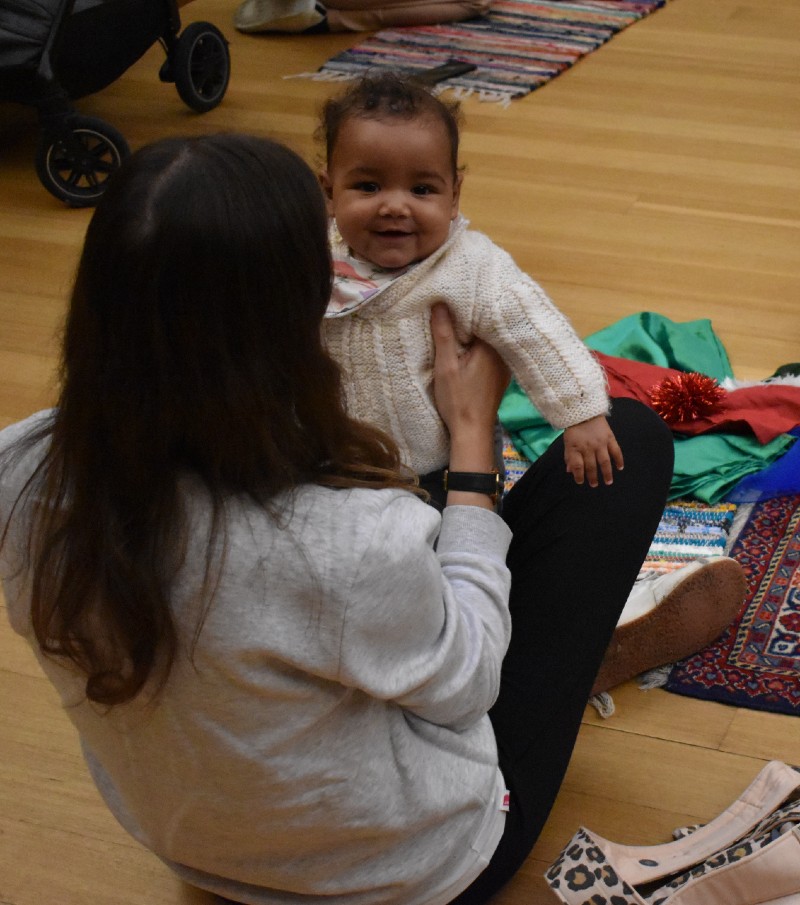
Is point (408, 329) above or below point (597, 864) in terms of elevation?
above

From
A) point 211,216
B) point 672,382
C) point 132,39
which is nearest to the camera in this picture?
point 211,216

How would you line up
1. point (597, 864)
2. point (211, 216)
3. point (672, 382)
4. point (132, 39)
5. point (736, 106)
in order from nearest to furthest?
point (211, 216), point (597, 864), point (672, 382), point (132, 39), point (736, 106)

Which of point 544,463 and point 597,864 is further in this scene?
point 544,463

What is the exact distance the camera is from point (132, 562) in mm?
805

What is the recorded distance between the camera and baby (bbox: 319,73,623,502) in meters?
1.33

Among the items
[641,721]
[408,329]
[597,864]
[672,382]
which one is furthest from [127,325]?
[672,382]

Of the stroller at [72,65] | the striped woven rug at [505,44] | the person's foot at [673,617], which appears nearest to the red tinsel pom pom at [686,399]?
the person's foot at [673,617]

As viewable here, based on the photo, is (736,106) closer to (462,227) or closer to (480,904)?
(462,227)

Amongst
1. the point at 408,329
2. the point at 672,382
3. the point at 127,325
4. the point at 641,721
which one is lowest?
the point at 641,721

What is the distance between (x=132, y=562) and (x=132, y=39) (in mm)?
2511

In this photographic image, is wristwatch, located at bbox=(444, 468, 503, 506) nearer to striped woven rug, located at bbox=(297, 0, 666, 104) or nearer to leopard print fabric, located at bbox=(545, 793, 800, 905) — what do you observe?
leopard print fabric, located at bbox=(545, 793, 800, 905)

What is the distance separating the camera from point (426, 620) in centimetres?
88

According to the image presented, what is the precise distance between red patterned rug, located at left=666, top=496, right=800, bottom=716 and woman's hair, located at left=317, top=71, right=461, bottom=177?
2.45 feet

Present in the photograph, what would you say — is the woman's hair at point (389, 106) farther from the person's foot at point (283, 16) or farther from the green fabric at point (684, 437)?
the person's foot at point (283, 16)
